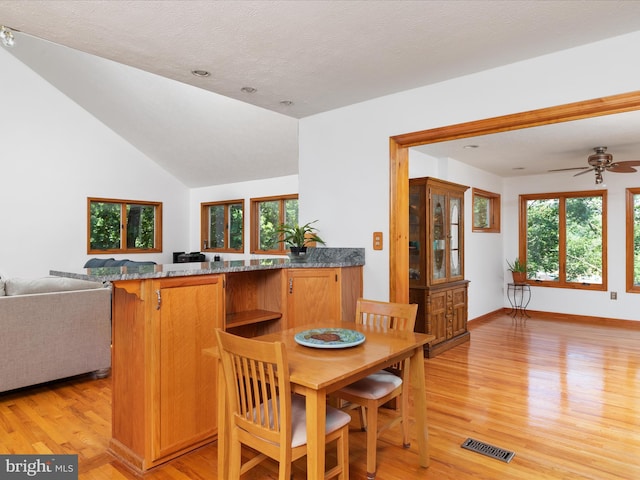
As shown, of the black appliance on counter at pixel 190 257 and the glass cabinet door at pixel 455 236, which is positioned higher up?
the glass cabinet door at pixel 455 236

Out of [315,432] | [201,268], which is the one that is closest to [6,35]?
[201,268]

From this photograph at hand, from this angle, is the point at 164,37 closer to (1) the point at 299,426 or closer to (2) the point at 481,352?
(1) the point at 299,426

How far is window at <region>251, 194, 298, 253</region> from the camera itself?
24.6ft

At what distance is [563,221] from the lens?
22.6 ft

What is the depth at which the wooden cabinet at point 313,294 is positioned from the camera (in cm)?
315

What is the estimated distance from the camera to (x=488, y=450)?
2.52 metres

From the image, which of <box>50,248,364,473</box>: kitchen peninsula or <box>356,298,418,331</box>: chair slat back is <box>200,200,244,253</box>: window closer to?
<box>50,248,364,473</box>: kitchen peninsula

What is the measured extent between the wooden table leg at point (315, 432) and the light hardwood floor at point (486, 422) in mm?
722

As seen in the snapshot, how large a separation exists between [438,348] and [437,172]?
236 cm

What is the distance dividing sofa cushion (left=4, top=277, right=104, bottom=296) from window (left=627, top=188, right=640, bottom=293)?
710 centimetres

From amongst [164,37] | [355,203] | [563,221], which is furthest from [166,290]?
[563,221]

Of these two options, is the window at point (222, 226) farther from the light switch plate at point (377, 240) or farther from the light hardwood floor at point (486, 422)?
the light switch plate at point (377, 240)

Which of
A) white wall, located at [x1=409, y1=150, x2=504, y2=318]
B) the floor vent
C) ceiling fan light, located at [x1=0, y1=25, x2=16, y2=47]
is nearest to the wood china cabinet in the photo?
white wall, located at [x1=409, y1=150, x2=504, y2=318]

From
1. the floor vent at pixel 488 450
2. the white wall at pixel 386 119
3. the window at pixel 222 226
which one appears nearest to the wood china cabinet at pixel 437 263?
the white wall at pixel 386 119
